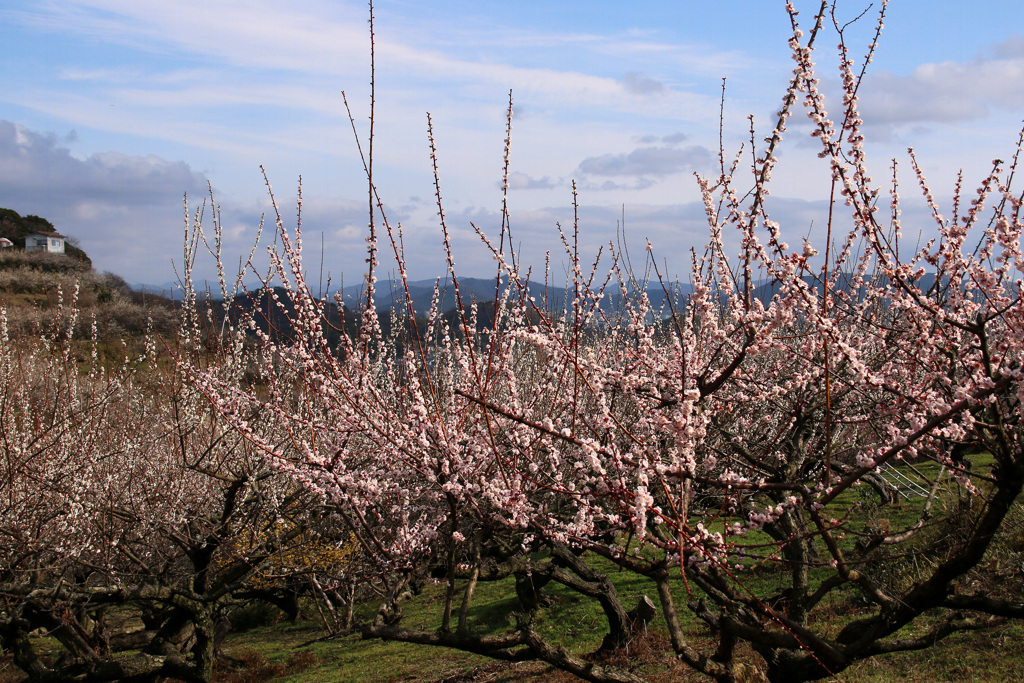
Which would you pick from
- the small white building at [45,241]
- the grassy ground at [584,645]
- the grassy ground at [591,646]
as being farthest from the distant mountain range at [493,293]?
the small white building at [45,241]

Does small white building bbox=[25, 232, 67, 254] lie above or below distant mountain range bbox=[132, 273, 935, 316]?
above

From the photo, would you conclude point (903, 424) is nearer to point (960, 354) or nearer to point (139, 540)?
point (960, 354)

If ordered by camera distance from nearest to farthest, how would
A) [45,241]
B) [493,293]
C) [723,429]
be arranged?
[723,429]
[493,293]
[45,241]

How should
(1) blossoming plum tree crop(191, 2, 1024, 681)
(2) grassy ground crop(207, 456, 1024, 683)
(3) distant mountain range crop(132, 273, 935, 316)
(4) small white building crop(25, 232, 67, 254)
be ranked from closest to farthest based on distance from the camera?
(1) blossoming plum tree crop(191, 2, 1024, 681)
(3) distant mountain range crop(132, 273, 935, 316)
(2) grassy ground crop(207, 456, 1024, 683)
(4) small white building crop(25, 232, 67, 254)

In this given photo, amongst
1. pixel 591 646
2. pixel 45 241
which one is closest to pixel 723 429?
pixel 591 646

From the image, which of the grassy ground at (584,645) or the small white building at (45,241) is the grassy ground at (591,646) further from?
the small white building at (45,241)

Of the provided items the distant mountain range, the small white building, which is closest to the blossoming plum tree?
the distant mountain range

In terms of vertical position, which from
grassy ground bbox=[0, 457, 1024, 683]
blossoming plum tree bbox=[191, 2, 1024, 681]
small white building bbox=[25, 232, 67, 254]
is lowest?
grassy ground bbox=[0, 457, 1024, 683]

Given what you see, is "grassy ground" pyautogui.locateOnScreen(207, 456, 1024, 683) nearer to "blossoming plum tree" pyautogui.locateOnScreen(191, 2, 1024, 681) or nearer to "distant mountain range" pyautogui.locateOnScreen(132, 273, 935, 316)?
"blossoming plum tree" pyautogui.locateOnScreen(191, 2, 1024, 681)

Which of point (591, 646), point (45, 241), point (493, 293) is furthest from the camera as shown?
point (45, 241)

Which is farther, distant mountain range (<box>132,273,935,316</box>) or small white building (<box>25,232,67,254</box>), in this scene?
small white building (<box>25,232,67,254</box>)

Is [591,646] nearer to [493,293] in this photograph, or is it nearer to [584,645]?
[584,645]

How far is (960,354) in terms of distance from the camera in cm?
355

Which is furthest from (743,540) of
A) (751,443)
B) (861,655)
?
(861,655)
